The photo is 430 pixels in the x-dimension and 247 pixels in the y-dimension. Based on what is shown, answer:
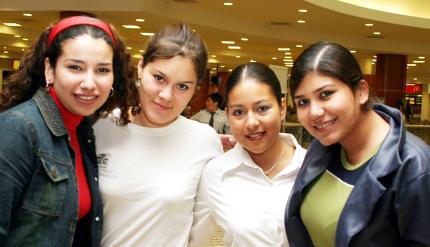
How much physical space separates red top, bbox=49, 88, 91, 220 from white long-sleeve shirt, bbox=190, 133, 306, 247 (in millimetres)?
611

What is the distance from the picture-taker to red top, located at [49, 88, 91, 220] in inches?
87.7

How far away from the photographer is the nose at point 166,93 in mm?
2471

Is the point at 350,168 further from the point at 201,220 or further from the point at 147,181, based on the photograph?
the point at 147,181

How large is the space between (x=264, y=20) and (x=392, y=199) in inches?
477

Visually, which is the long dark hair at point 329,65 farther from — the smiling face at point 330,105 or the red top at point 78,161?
the red top at point 78,161

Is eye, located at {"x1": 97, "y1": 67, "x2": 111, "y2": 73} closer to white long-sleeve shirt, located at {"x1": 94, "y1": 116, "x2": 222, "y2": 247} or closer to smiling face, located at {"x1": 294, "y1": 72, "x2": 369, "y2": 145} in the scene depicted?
white long-sleeve shirt, located at {"x1": 94, "y1": 116, "x2": 222, "y2": 247}

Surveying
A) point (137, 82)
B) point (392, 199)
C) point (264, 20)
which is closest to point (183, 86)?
point (137, 82)

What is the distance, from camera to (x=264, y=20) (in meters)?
13.7

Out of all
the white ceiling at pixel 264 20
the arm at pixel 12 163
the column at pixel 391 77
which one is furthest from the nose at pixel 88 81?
the column at pixel 391 77

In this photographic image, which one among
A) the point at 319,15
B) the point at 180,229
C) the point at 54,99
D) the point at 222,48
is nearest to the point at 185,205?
the point at 180,229

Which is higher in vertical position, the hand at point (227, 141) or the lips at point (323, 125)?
the lips at point (323, 125)

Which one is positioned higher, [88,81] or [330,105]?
[88,81]

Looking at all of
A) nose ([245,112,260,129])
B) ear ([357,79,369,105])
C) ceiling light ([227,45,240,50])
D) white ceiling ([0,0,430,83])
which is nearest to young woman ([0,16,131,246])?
nose ([245,112,260,129])

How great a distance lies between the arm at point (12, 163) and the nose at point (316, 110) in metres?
1.16
